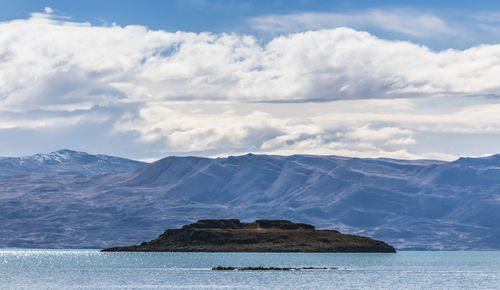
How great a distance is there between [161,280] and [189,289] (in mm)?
31098

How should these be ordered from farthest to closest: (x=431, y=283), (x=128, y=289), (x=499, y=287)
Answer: (x=431, y=283), (x=499, y=287), (x=128, y=289)

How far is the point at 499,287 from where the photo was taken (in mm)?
176125

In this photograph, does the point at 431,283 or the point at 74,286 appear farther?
the point at 431,283

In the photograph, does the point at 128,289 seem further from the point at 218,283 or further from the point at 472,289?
the point at 472,289

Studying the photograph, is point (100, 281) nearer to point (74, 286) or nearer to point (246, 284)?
point (74, 286)

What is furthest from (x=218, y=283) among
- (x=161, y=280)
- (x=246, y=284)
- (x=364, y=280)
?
(x=364, y=280)

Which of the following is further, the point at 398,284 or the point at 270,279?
the point at 270,279

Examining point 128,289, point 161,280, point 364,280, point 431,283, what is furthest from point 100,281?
point 431,283

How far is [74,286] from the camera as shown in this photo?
17438 centimetres

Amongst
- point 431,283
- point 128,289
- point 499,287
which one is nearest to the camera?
point 128,289

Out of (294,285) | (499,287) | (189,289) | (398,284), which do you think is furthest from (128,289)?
(499,287)

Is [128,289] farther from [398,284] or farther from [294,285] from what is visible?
[398,284]

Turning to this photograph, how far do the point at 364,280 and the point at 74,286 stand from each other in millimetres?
65682

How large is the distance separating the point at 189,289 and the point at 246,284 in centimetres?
1608
